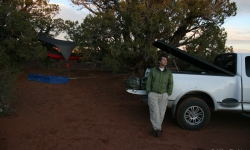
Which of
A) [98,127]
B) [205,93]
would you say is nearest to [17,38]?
[98,127]

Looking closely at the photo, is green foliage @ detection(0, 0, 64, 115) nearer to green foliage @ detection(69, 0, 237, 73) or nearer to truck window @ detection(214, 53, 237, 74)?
green foliage @ detection(69, 0, 237, 73)

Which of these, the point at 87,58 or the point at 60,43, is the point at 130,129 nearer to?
the point at 87,58

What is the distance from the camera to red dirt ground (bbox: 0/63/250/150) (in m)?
5.42

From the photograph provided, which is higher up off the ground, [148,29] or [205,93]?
[148,29]

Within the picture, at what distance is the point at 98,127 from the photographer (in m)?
6.58

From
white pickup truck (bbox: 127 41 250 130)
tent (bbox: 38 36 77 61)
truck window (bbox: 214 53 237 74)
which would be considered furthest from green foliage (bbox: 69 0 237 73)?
white pickup truck (bbox: 127 41 250 130)

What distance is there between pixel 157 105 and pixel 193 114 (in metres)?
1.05

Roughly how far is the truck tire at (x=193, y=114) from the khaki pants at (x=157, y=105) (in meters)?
0.58

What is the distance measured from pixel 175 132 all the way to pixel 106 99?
4.46 metres

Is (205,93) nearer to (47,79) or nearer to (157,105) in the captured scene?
(157,105)

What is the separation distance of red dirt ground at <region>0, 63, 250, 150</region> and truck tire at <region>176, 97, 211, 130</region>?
→ 191 millimetres

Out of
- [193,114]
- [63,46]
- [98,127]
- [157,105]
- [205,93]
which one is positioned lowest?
[98,127]

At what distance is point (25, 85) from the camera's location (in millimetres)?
11672

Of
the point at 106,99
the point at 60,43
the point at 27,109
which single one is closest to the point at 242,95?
the point at 106,99
